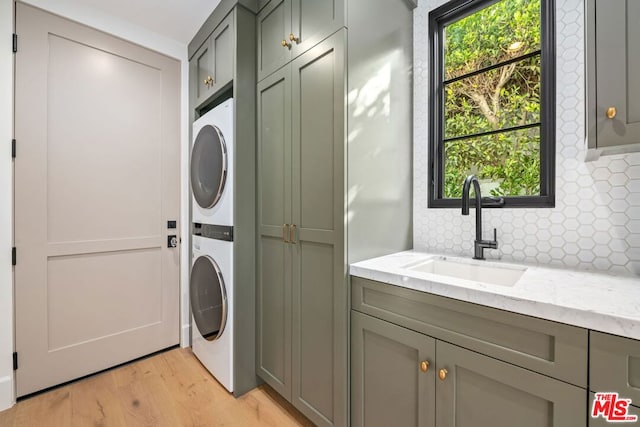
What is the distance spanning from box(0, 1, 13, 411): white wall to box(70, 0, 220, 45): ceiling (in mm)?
516

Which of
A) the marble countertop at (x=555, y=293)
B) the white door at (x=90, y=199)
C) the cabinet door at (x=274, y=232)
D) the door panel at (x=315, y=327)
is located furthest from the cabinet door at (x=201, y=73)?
the marble countertop at (x=555, y=293)

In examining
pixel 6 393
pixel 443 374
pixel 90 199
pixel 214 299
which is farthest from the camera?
pixel 90 199

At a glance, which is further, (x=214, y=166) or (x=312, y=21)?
(x=214, y=166)

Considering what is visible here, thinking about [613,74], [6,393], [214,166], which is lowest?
[6,393]

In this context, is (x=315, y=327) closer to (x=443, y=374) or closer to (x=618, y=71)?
(x=443, y=374)

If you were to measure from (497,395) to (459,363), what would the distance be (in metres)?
0.13

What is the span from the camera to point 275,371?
67.1 inches

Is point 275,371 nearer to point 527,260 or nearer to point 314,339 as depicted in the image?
point 314,339

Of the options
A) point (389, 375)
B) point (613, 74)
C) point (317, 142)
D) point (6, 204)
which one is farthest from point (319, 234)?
point (6, 204)

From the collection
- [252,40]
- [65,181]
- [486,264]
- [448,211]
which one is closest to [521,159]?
[448,211]

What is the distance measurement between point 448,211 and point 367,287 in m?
0.74

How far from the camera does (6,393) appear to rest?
5.47 feet

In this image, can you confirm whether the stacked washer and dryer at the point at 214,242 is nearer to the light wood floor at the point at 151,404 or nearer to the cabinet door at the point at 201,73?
the light wood floor at the point at 151,404

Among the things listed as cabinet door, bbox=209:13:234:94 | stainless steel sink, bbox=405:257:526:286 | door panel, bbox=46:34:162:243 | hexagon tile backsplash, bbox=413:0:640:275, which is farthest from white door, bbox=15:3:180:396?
hexagon tile backsplash, bbox=413:0:640:275
